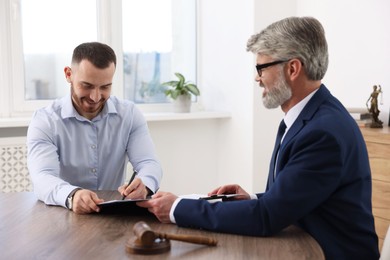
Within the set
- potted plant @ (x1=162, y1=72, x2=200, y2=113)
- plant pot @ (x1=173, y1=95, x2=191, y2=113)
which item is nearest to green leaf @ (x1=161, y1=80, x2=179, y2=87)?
potted plant @ (x1=162, y1=72, x2=200, y2=113)

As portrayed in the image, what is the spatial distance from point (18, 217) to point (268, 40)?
3.60 ft

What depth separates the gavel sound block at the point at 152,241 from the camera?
5.31ft

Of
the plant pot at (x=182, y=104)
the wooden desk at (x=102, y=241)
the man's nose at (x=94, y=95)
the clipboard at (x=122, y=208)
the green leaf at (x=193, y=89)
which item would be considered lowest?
the wooden desk at (x=102, y=241)

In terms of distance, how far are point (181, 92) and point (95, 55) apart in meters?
2.14

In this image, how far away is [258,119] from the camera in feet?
14.8

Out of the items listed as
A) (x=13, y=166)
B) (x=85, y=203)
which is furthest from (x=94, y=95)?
(x=13, y=166)

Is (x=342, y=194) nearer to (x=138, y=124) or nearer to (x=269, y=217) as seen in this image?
(x=269, y=217)

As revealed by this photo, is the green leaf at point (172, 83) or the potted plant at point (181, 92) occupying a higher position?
the green leaf at point (172, 83)

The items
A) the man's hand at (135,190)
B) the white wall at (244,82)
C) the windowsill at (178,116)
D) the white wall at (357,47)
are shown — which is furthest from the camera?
the windowsill at (178,116)

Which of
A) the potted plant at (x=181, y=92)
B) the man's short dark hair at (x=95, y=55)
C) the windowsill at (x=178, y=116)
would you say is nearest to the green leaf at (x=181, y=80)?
the potted plant at (x=181, y=92)

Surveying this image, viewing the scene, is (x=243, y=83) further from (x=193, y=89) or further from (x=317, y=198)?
(x=317, y=198)

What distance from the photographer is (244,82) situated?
455 centimetres

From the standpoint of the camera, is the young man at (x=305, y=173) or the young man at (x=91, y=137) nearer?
the young man at (x=305, y=173)

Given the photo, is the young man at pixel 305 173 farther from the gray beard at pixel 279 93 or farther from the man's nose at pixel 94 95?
the man's nose at pixel 94 95
